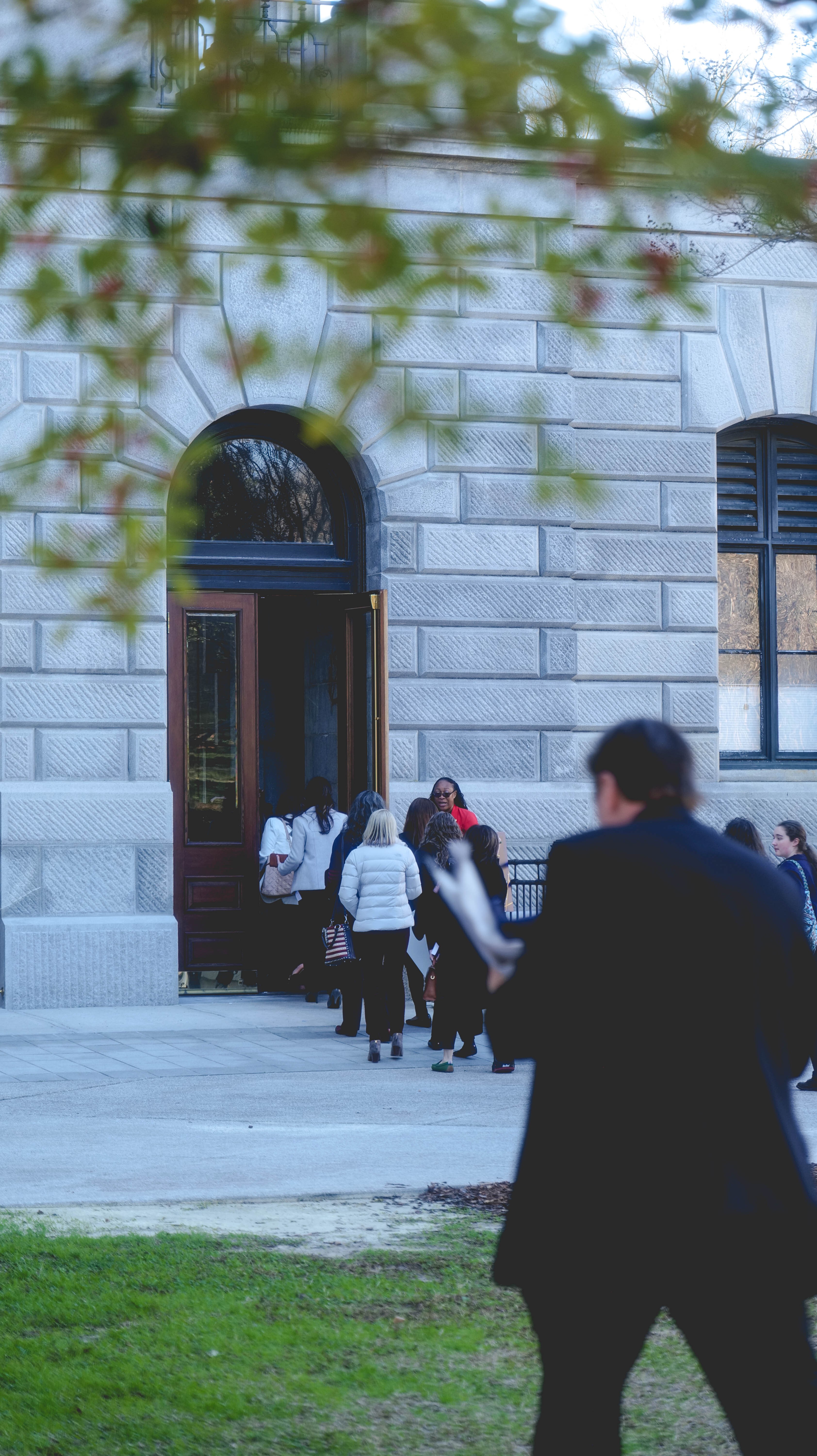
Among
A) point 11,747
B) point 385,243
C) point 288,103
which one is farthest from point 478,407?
point 11,747

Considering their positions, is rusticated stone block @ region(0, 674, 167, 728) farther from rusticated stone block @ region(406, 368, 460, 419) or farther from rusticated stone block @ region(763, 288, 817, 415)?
rusticated stone block @ region(763, 288, 817, 415)

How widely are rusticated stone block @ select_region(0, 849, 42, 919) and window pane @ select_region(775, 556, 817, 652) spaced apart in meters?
7.79

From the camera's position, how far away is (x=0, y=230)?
4.23 meters

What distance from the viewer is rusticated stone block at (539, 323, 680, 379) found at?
1648cm

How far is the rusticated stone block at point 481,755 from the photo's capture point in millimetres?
16000

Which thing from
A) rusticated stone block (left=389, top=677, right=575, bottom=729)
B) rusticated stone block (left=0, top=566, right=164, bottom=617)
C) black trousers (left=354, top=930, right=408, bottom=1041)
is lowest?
black trousers (left=354, top=930, right=408, bottom=1041)

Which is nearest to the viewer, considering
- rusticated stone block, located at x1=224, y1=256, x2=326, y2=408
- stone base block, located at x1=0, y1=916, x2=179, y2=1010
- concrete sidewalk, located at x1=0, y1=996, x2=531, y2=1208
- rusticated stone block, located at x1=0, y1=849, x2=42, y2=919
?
concrete sidewalk, located at x1=0, y1=996, x2=531, y2=1208

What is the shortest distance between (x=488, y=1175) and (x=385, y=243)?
5.51m

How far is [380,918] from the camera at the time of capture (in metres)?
12.3

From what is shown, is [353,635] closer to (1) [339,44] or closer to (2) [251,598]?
(2) [251,598]

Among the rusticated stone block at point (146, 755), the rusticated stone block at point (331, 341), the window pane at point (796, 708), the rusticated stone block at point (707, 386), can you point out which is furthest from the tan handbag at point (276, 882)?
the rusticated stone block at point (707, 386)

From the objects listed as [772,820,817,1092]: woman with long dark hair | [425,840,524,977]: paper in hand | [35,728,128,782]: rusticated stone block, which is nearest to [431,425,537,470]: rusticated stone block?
[35,728,128,782]: rusticated stone block

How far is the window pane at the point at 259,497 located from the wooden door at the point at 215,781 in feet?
2.09

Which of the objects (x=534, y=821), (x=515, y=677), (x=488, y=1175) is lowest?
(x=488, y=1175)
